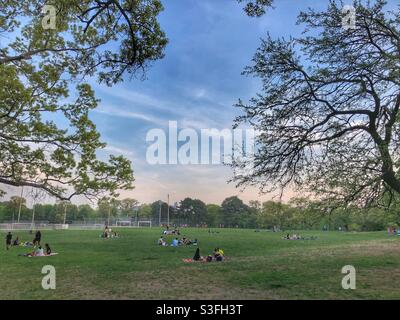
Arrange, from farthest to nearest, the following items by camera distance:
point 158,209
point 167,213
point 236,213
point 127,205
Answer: point 127,205
point 158,209
point 167,213
point 236,213

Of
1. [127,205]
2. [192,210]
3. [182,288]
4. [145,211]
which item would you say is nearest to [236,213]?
[192,210]

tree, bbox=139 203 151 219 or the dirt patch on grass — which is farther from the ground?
tree, bbox=139 203 151 219

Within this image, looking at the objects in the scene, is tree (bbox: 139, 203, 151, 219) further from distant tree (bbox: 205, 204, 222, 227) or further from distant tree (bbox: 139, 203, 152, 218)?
distant tree (bbox: 205, 204, 222, 227)

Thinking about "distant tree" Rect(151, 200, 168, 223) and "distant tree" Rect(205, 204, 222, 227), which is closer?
"distant tree" Rect(205, 204, 222, 227)

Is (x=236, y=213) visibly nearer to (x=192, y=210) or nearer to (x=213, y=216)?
(x=213, y=216)

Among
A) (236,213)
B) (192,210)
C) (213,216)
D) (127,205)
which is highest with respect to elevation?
(127,205)

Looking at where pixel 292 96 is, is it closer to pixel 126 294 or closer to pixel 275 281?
pixel 275 281

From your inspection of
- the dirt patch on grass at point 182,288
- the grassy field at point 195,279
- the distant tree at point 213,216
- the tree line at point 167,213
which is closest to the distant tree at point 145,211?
the tree line at point 167,213

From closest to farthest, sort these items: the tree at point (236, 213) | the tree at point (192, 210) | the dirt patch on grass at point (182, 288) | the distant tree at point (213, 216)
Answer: the dirt patch on grass at point (182, 288), the tree at point (236, 213), the distant tree at point (213, 216), the tree at point (192, 210)

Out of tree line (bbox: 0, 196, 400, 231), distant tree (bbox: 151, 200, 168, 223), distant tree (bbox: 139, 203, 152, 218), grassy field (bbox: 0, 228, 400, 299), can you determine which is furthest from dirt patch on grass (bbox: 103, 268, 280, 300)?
distant tree (bbox: 139, 203, 152, 218)

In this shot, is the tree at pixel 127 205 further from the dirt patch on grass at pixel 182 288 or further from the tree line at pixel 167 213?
the dirt patch on grass at pixel 182 288

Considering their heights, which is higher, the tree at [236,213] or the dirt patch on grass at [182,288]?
the tree at [236,213]

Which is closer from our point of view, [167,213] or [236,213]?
[236,213]

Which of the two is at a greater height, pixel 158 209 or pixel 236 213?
pixel 158 209
